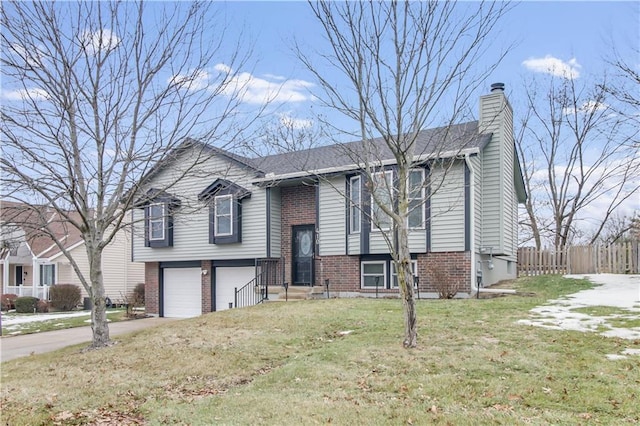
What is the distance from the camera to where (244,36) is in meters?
9.95

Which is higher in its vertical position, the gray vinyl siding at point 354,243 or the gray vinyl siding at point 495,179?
the gray vinyl siding at point 495,179

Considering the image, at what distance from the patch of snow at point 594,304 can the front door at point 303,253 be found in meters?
7.42

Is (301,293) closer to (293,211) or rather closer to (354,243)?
(354,243)

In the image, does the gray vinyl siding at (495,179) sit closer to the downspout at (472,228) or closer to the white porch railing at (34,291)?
the downspout at (472,228)

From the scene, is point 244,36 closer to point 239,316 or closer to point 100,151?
point 100,151

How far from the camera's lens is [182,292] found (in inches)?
736

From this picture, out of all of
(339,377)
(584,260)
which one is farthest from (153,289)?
(584,260)

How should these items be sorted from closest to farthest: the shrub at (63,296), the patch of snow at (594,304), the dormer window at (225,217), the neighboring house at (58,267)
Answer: the patch of snow at (594,304) → the dormer window at (225,217) → the shrub at (63,296) → the neighboring house at (58,267)

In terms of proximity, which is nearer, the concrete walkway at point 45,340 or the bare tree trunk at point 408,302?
the bare tree trunk at point 408,302

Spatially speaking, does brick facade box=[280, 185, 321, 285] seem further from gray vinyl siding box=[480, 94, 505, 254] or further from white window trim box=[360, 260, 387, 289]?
gray vinyl siding box=[480, 94, 505, 254]

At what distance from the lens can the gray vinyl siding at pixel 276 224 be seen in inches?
645

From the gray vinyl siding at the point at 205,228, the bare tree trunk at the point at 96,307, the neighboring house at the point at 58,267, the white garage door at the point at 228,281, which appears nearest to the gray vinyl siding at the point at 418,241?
the gray vinyl siding at the point at 205,228

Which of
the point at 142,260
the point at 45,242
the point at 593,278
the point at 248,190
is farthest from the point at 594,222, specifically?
the point at 45,242

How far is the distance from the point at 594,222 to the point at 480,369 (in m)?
27.9
